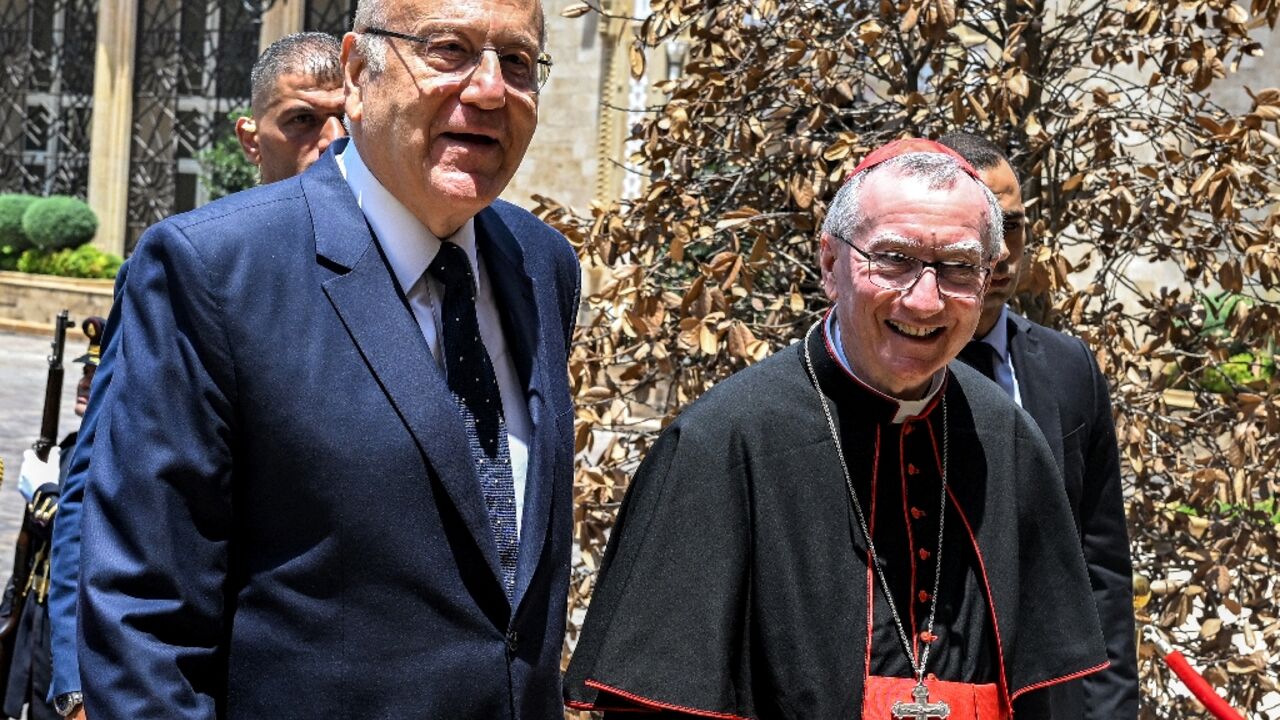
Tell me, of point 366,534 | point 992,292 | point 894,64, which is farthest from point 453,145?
point 894,64

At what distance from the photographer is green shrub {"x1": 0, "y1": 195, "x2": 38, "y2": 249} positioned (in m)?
31.8

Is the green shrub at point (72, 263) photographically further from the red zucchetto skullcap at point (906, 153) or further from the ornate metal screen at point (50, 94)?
the red zucchetto skullcap at point (906, 153)

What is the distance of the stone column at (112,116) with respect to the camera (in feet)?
115

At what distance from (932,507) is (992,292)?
42.4 inches

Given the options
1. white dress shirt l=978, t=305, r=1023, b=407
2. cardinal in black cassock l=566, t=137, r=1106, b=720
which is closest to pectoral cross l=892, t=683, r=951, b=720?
cardinal in black cassock l=566, t=137, r=1106, b=720

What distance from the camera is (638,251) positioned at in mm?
5262

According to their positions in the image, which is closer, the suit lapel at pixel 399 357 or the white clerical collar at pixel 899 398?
the suit lapel at pixel 399 357

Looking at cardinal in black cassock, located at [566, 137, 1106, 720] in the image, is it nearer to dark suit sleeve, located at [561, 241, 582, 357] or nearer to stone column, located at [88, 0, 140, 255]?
dark suit sleeve, located at [561, 241, 582, 357]

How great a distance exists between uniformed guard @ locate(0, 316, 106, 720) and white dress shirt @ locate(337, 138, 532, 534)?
100 inches

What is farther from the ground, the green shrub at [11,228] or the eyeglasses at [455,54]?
the eyeglasses at [455,54]

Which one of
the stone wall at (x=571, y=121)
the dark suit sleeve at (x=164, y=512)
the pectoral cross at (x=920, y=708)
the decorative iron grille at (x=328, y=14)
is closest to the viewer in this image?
the dark suit sleeve at (x=164, y=512)

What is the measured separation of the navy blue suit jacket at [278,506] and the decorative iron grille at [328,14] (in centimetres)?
3313

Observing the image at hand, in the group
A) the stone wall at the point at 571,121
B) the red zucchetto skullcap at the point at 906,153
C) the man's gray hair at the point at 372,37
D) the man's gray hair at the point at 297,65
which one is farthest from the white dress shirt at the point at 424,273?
the stone wall at the point at 571,121

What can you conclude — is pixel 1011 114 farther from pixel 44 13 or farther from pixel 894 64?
pixel 44 13
